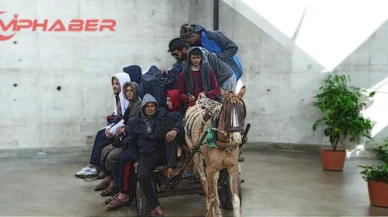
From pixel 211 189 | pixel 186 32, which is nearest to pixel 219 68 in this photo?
pixel 186 32

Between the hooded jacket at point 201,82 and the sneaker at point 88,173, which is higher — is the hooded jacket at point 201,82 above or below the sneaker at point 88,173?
above

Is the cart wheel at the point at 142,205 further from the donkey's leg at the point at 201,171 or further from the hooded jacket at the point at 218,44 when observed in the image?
the hooded jacket at the point at 218,44

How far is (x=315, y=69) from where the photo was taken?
9.63m

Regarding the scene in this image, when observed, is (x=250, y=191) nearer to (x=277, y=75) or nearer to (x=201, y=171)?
(x=201, y=171)

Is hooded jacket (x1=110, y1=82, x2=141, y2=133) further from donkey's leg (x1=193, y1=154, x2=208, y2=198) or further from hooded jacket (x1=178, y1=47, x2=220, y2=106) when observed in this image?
donkey's leg (x1=193, y1=154, x2=208, y2=198)

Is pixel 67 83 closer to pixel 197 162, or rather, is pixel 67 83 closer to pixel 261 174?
pixel 261 174

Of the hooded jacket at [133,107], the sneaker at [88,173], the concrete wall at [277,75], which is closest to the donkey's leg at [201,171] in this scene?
the hooded jacket at [133,107]

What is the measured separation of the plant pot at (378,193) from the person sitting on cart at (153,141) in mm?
2669

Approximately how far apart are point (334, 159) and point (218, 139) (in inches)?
169

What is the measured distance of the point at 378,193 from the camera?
6234 mm

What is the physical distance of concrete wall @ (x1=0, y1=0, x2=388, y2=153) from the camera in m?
9.46

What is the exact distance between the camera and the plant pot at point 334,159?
330 inches

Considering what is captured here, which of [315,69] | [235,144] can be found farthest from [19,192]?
[315,69]

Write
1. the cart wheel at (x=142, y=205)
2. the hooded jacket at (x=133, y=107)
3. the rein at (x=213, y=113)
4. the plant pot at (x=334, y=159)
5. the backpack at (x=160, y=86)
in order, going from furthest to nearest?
the plant pot at (x=334, y=159) < the hooded jacket at (x=133, y=107) < the backpack at (x=160, y=86) < the cart wheel at (x=142, y=205) < the rein at (x=213, y=113)
